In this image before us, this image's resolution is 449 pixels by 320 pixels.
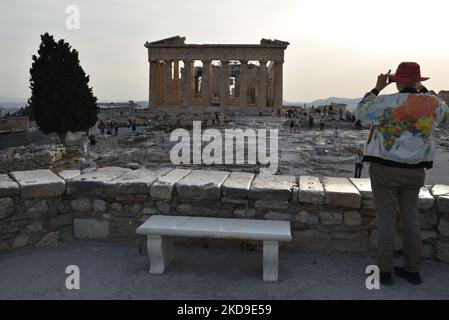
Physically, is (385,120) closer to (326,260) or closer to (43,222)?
(326,260)

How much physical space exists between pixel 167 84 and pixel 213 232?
45.2 m

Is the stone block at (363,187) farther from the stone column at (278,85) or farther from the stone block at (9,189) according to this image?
the stone column at (278,85)

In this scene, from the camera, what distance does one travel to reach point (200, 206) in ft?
13.5

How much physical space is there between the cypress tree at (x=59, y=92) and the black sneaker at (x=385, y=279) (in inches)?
1064

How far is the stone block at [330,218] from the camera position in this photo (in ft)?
12.8

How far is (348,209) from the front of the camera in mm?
3885

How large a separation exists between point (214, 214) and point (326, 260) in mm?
1181

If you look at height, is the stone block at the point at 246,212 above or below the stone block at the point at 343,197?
below

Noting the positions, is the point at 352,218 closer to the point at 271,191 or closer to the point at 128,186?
the point at 271,191

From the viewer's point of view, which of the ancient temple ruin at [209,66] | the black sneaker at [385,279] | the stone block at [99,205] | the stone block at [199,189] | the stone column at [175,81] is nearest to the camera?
the black sneaker at [385,279]

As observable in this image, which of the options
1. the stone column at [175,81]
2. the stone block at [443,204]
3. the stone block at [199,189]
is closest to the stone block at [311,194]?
the stone block at [199,189]

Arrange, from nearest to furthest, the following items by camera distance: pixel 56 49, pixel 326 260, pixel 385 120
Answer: pixel 385 120 → pixel 326 260 → pixel 56 49

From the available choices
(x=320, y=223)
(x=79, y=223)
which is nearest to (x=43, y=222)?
(x=79, y=223)

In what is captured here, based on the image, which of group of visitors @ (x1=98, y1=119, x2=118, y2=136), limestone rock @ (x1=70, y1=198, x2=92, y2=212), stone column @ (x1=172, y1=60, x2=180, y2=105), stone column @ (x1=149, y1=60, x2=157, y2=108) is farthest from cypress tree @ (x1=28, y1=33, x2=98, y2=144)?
limestone rock @ (x1=70, y1=198, x2=92, y2=212)
